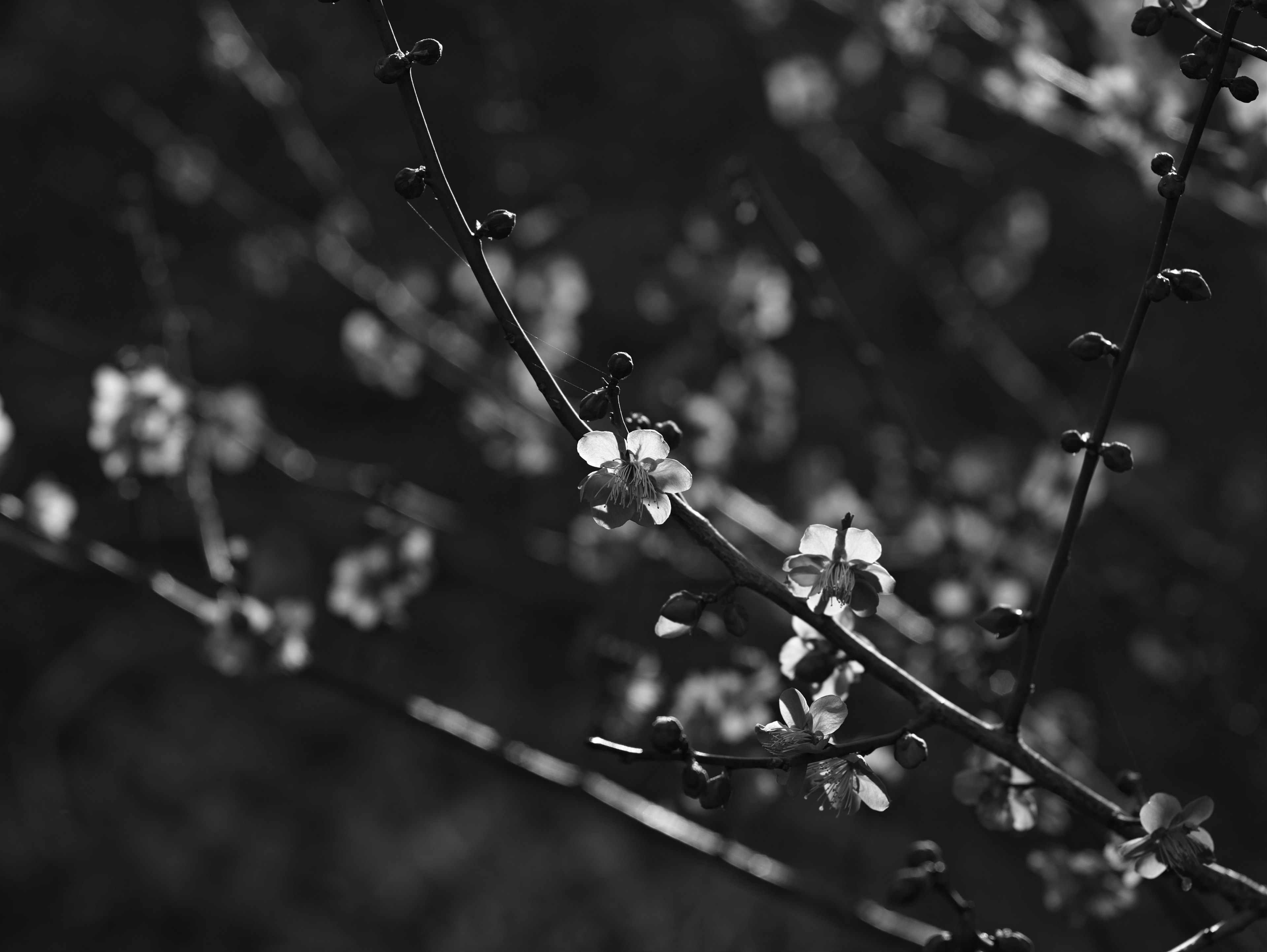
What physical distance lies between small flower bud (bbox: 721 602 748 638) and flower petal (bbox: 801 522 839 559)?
10 centimetres

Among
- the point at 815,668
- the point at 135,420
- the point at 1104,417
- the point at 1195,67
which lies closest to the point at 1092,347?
the point at 1104,417

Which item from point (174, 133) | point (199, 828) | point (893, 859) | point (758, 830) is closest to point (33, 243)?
point (174, 133)

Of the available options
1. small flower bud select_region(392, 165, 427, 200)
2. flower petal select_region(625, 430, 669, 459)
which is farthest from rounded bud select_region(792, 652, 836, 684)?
small flower bud select_region(392, 165, 427, 200)

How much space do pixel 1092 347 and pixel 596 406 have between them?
0.58 metres

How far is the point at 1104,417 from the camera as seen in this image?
3.53 ft

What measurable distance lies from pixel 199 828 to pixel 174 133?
2608 millimetres

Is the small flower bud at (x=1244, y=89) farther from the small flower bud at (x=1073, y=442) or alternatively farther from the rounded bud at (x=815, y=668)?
the rounded bud at (x=815, y=668)

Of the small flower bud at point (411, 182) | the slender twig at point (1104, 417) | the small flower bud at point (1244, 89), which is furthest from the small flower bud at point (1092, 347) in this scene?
the small flower bud at point (411, 182)

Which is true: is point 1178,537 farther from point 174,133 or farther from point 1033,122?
point 174,133

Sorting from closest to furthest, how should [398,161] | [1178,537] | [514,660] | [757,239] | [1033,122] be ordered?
[1033,122], [1178,537], [757,239], [514,660], [398,161]

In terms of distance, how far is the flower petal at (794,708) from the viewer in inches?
39.7

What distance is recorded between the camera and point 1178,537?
337cm

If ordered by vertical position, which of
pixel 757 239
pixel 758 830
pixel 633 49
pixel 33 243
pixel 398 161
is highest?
pixel 633 49

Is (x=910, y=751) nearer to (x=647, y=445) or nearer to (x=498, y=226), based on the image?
(x=647, y=445)
